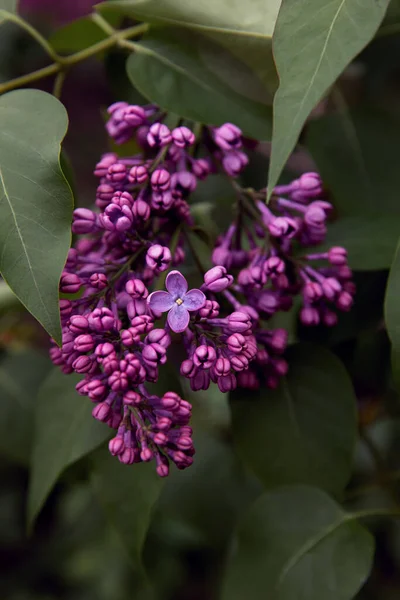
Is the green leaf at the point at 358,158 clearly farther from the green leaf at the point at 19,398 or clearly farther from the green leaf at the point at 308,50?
the green leaf at the point at 19,398

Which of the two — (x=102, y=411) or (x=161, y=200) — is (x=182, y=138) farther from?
(x=102, y=411)

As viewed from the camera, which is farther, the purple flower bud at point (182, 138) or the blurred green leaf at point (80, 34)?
the blurred green leaf at point (80, 34)

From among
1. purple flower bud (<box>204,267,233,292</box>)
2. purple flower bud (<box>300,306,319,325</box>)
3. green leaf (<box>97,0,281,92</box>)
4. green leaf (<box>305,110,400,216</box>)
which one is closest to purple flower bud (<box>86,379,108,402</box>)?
purple flower bud (<box>204,267,233,292</box>)

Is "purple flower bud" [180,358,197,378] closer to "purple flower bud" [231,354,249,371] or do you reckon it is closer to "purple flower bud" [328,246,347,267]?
"purple flower bud" [231,354,249,371]

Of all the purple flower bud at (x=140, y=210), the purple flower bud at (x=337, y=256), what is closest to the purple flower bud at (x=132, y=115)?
the purple flower bud at (x=140, y=210)

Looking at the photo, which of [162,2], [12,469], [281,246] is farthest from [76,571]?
[162,2]

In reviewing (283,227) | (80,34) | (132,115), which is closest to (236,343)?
(283,227)
